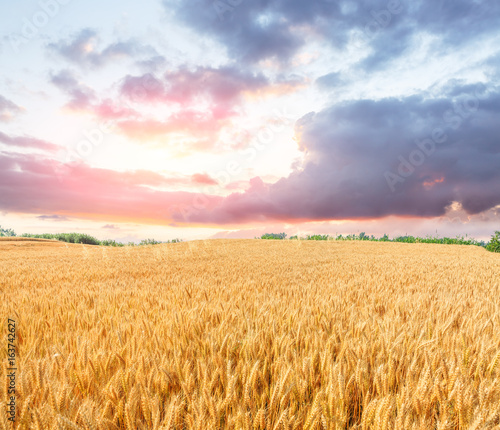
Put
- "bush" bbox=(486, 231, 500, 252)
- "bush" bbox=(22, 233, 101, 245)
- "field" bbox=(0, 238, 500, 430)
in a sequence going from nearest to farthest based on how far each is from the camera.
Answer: "field" bbox=(0, 238, 500, 430), "bush" bbox=(486, 231, 500, 252), "bush" bbox=(22, 233, 101, 245)

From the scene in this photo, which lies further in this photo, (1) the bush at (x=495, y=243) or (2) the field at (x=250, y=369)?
(1) the bush at (x=495, y=243)

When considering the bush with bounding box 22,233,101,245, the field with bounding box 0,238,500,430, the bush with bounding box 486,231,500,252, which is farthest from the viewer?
the bush with bounding box 22,233,101,245

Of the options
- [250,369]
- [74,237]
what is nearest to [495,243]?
[250,369]

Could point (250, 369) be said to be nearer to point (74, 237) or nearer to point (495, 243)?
point (495, 243)

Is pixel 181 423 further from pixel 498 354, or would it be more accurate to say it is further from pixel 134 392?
pixel 498 354

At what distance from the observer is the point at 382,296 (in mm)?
4141

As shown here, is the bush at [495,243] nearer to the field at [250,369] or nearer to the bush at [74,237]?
the field at [250,369]

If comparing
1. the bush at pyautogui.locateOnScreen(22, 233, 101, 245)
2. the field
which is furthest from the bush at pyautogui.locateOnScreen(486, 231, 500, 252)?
the bush at pyautogui.locateOnScreen(22, 233, 101, 245)

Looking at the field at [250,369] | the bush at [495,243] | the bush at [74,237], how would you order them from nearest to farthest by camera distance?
1. the field at [250,369]
2. the bush at [495,243]
3. the bush at [74,237]

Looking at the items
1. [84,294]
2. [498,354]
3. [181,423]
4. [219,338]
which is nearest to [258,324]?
[219,338]

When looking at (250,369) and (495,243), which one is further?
(495,243)

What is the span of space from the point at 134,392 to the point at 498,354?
2.15 meters

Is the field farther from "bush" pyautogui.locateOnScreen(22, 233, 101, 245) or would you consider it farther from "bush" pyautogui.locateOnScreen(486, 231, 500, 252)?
"bush" pyautogui.locateOnScreen(22, 233, 101, 245)

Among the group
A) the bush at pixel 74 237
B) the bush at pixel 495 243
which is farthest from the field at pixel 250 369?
the bush at pixel 74 237
